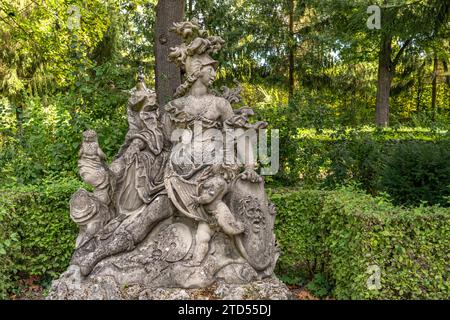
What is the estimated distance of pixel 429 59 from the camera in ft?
70.3

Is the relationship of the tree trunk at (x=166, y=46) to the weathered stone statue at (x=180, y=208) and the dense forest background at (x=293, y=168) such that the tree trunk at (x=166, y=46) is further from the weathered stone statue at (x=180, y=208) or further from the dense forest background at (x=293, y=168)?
the weathered stone statue at (x=180, y=208)

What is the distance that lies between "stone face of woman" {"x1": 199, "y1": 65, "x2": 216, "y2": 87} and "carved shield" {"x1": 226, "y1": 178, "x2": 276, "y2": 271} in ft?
3.82

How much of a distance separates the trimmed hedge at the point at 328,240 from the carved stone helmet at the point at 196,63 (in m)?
2.13

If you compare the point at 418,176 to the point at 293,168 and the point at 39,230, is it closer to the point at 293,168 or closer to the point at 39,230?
the point at 293,168

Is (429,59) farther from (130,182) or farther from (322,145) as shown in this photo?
(130,182)

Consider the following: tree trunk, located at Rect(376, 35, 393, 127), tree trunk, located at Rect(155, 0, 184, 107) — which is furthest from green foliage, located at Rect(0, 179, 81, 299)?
tree trunk, located at Rect(376, 35, 393, 127)

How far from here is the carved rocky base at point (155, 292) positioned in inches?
165

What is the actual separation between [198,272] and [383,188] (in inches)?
108

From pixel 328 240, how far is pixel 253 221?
1370 millimetres

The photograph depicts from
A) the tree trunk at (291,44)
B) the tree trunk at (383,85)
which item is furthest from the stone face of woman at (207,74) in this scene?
the tree trunk at (383,85)

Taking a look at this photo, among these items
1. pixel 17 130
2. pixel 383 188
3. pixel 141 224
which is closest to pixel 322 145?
pixel 383 188

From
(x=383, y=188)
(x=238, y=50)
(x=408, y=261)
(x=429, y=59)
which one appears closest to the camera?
(x=408, y=261)

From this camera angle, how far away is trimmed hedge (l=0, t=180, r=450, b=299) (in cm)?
452

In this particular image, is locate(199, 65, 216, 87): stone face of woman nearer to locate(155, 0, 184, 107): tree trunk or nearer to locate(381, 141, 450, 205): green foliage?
locate(381, 141, 450, 205): green foliage
